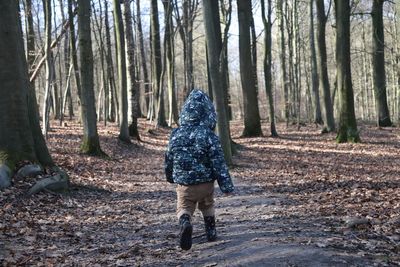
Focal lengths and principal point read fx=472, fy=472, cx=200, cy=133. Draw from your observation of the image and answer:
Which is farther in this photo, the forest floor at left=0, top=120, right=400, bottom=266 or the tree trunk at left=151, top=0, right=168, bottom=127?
the tree trunk at left=151, top=0, right=168, bottom=127

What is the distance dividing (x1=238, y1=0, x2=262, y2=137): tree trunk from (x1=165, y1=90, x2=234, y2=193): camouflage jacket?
15.3 meters

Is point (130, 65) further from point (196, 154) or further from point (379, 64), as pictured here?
Result: point (196, 154)

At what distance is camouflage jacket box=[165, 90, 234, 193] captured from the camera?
583cm

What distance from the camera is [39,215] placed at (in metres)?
7.73

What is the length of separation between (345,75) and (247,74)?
4.72 meters

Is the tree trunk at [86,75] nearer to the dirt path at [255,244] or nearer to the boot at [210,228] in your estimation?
the dirt path at [255,244]

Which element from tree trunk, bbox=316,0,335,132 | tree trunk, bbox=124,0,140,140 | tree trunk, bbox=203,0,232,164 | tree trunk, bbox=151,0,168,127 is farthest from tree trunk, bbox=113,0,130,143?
tree trunk, bbox=316,0,335,132

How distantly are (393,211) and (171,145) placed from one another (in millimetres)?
3935

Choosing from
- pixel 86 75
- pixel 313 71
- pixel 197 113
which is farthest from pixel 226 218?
pixel 313 71

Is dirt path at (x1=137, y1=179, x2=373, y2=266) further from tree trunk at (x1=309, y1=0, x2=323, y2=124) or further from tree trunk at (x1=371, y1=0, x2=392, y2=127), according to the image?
tree trunk at (x1=371, y1=0, x2=392, y2=127)

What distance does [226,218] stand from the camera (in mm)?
7691

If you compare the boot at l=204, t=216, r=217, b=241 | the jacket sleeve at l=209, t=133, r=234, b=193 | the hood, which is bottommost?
the boot at l=204, t=216, r=217, b=241

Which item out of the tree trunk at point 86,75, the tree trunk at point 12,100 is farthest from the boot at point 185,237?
the tree trunk at point 86,75

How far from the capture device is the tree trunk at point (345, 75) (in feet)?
61.6
